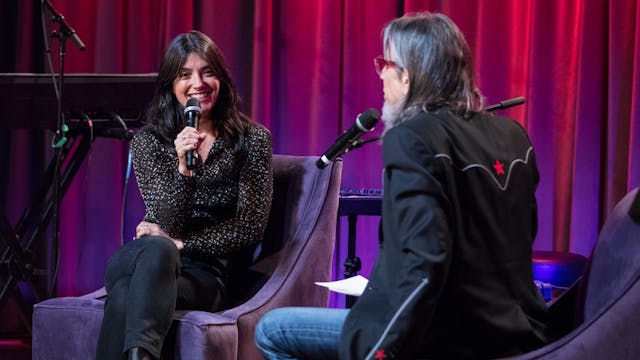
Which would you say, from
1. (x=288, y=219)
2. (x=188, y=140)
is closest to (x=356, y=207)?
(x=288, y=219)

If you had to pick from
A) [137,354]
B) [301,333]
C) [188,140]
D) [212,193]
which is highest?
[188,140]

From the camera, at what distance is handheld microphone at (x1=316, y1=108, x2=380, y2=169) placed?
2.09 m

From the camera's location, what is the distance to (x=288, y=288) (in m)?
2.59

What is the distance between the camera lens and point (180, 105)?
280 cm

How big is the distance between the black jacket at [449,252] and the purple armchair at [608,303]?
98 millimetres

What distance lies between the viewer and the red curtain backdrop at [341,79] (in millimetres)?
3701

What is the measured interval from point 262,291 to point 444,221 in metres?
1.15

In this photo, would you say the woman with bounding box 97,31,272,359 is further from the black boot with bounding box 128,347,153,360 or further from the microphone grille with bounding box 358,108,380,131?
the microphone grille with bounding box 358,108,380,131

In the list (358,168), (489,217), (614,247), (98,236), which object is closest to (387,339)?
(489,217)

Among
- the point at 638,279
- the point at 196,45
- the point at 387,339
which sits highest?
the point at 196,45

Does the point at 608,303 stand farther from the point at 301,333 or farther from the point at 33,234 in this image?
the point at 33,234

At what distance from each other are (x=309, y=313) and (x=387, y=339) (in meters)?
0.39

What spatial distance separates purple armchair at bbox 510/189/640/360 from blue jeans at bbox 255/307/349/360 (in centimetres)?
42

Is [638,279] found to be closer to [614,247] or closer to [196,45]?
[614,247]
